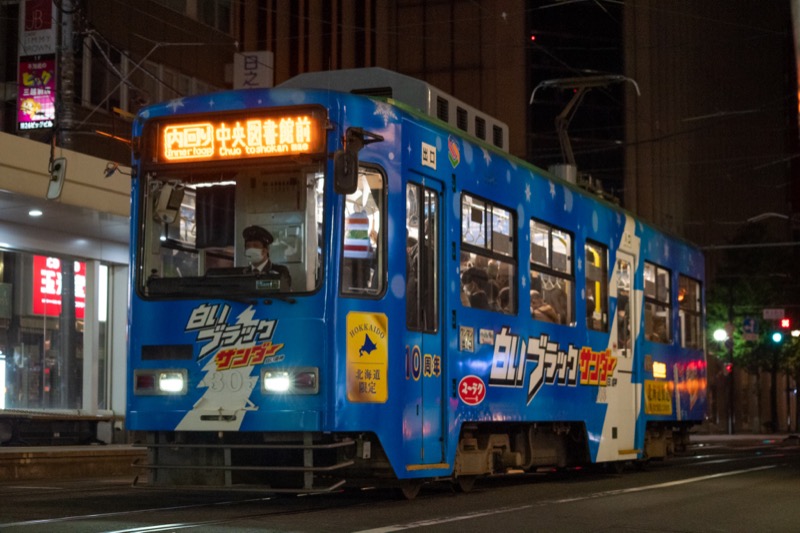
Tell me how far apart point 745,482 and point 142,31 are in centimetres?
1902

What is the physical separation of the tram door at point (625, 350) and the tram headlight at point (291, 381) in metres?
7.36

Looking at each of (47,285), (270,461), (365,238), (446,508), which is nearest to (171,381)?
(270,461)

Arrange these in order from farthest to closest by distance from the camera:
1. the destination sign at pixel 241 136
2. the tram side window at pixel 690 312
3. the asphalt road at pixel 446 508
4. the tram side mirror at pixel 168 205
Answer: the tram side window at pixel 690 312 → the tram side mirror at pixel 168 205 → the destination sign at pixel 241 136 → the asphalt road at pixel 446 508

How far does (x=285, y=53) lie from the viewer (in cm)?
4269

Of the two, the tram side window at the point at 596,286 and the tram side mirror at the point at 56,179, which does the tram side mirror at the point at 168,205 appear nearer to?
the tram side window at the point at 596,286

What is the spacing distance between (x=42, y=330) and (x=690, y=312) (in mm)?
13126

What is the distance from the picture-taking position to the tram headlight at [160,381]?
10898mm

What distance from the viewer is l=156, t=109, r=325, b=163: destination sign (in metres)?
10.9

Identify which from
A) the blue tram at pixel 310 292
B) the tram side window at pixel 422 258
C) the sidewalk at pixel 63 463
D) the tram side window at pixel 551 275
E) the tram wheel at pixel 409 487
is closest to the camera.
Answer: the blue tram at pixel 310 292

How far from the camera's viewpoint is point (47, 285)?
25812 mm

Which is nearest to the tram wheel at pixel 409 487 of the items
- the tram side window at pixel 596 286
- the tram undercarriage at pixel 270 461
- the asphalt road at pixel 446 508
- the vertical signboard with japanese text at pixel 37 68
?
the tram undercarriage at pixel 270 461

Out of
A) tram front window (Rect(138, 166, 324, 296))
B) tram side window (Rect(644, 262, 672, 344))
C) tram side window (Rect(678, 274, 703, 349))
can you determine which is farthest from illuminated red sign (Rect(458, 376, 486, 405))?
tram side window (Rect(678, 274, 703, 349))

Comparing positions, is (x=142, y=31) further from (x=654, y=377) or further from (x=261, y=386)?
(x=261, y=386)

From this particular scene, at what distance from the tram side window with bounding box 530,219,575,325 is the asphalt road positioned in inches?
82.3
